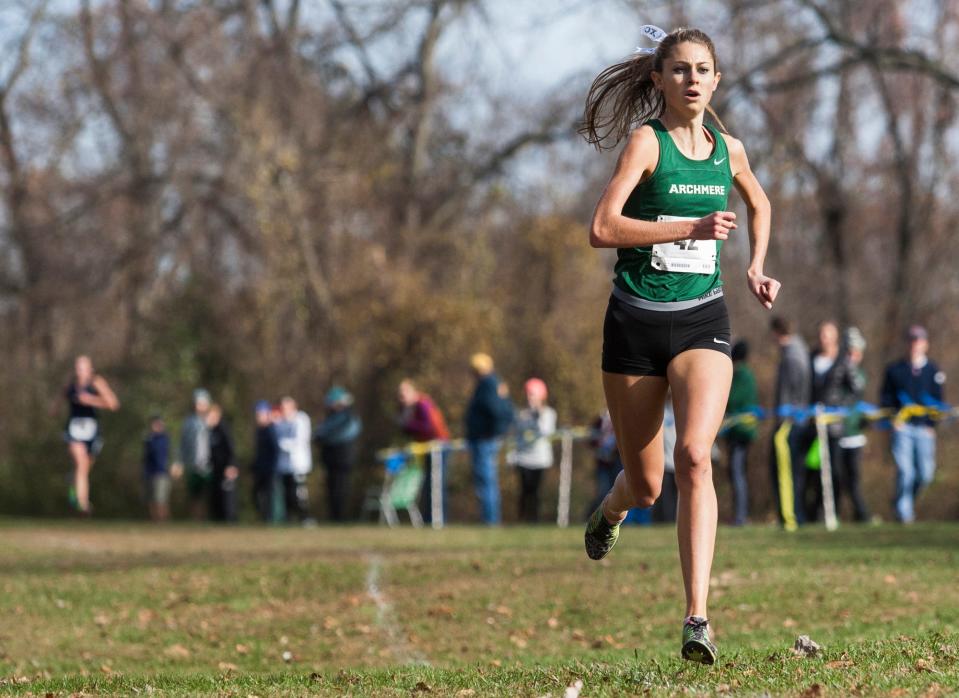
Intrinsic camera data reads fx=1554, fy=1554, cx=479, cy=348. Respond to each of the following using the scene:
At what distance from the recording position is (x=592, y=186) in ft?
112

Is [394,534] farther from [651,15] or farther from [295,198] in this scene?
[295,198]

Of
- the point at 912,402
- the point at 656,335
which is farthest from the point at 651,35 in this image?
the point at 912,402

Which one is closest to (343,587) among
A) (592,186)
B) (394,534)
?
(394,534)

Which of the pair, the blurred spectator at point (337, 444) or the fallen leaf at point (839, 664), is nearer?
the fallen leaf at point (839, 664)

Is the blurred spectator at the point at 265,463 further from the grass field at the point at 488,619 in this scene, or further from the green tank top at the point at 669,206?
the green tank top at the point at 669,206

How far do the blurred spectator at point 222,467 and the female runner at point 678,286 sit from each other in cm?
1906

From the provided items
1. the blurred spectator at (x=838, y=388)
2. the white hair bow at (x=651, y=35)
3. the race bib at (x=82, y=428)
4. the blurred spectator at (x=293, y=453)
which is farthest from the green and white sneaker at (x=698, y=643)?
the blurred spectator at (x=293, y=453)

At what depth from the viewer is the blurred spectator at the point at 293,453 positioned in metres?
23.5

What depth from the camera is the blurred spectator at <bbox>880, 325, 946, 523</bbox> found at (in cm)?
1596

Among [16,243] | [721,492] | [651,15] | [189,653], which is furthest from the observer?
[16,243]

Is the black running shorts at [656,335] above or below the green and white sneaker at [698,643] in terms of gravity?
above

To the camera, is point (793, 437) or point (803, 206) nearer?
point (793, 437)

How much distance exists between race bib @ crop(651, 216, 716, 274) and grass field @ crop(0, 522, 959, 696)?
1595 mm

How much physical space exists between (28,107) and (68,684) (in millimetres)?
33548
